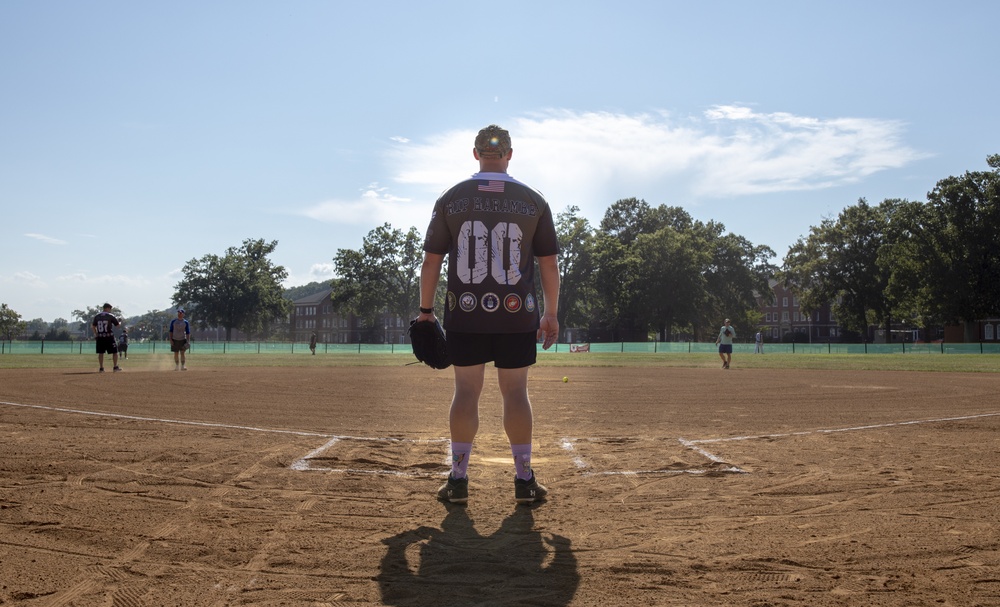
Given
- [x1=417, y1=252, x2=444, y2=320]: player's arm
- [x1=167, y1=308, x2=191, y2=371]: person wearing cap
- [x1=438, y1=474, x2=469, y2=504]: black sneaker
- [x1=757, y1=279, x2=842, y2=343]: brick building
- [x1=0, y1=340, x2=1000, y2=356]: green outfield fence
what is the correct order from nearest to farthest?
[x1=438, y1=474, x2=469, y2=504]: black sneaker < [x1=417, y1=252, x2=444, y2=320]: player's arm < [x1=167, y1=308, x2=191, y2=371]: person wearing cap < [x1=0, y1=340, x2=1000, y2=356]: green outfield fence < [x1=757, y1=279, x2=842, y2=343]: brick building

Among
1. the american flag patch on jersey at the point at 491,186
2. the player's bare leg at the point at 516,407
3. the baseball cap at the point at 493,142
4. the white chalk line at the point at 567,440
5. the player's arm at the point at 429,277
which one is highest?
the baseball cap at the point at 493,142

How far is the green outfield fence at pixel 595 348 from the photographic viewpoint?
51219 millimetres

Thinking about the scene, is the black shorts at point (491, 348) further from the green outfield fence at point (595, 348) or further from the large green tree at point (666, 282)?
the large green tree at point (666, 282)

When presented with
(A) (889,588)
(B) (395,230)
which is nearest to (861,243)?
(B) (395,230)

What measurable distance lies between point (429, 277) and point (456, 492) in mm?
1274

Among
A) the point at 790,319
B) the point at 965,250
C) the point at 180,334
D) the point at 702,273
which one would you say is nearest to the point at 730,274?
the point at 702,273

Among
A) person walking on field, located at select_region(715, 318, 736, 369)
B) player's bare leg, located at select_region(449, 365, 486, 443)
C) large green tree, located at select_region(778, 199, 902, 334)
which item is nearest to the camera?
player's bare leg, located at select_region(449, 365, 486, 443)

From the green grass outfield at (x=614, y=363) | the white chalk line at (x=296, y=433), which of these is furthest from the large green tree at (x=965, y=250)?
the white chalk line at (x=296, y=433)

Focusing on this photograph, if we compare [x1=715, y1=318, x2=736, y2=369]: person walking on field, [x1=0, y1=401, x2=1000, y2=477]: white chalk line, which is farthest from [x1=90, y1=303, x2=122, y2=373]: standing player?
[x1=715, y1=318, x2=736, y2=369]: person walking on field

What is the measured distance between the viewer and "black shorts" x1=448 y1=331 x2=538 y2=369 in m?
4.24

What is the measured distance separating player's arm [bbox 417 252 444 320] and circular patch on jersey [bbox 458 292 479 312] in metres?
0.23

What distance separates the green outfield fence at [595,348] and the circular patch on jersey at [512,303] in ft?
168

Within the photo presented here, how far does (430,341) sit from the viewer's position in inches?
180

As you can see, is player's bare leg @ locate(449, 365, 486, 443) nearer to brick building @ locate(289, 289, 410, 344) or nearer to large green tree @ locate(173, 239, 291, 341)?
large green tree @ locate(173, 239, 291, 341)
